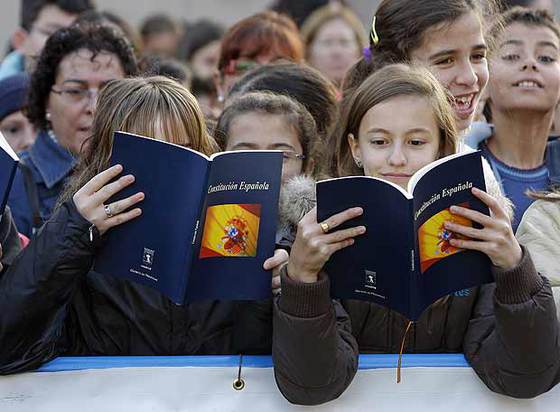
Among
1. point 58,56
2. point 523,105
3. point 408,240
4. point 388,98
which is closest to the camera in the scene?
point 408,240

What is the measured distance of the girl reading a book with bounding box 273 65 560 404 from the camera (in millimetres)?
3316

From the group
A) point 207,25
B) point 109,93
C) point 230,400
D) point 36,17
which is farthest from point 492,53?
point 207,25

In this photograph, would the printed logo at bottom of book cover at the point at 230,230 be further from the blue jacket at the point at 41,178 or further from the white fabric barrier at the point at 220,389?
the blue jacket at the point at 41,178

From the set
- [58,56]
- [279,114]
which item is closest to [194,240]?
[279,114]

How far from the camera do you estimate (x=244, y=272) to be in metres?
3.51

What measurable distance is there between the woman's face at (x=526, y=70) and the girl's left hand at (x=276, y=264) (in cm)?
177

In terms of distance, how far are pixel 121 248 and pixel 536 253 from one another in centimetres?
135

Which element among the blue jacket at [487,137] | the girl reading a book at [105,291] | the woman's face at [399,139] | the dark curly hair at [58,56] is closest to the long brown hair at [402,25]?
the blue jacket at [487,137]

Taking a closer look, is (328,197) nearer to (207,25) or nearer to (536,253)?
(536,253)

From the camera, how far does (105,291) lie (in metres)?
3.73

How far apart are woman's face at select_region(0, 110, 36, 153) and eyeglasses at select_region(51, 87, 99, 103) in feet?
2.99

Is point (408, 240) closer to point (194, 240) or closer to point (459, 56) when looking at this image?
point (194, 240)

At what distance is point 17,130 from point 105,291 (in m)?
Result: 2.79

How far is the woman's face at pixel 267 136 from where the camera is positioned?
4375 millimetres
